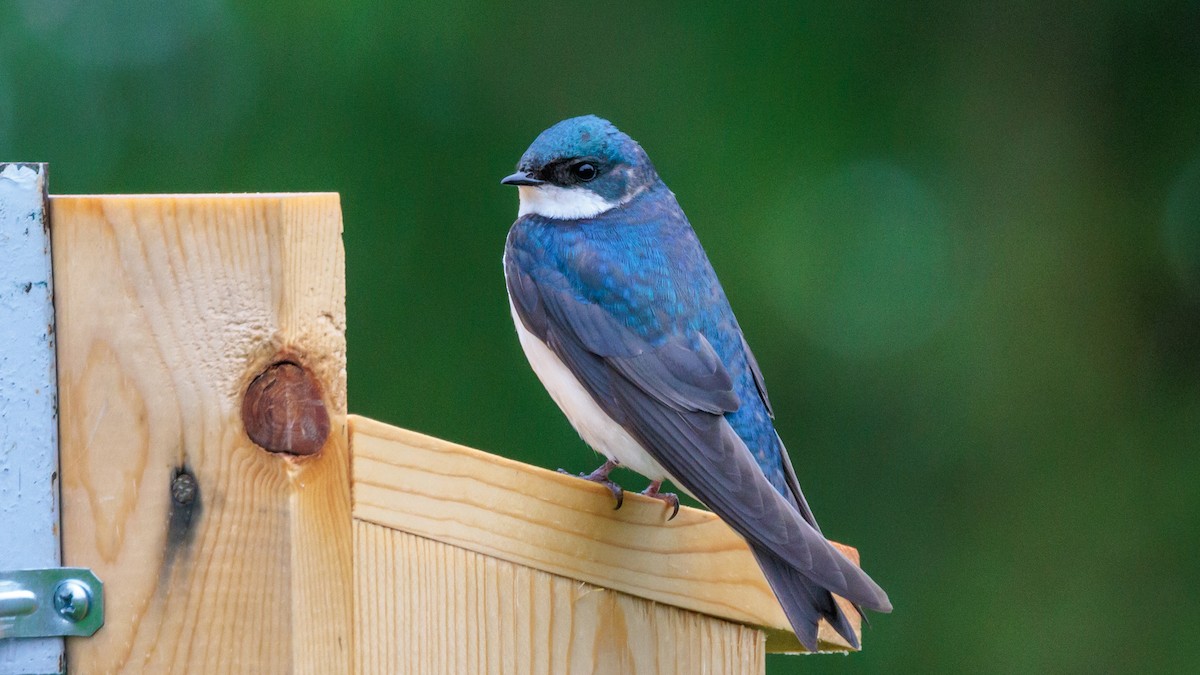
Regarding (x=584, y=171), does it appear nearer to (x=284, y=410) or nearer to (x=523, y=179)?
(x=523, y=179)

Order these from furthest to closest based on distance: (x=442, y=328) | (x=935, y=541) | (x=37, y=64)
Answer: (x=935, y=541)
(x=442, y=328)
(x=37, y=64)

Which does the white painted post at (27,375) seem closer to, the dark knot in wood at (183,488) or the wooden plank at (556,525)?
the dark knot in wood at (183,488)

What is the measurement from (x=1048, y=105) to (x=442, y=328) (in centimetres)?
218

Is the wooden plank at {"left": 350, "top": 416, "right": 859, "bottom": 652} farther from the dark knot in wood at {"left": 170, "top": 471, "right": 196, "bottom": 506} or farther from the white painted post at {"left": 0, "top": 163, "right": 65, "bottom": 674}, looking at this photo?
the white painted post at {"left": 0, "top": 163, "right": 65, "bottom": 674}

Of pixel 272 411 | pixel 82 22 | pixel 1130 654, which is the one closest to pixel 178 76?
pixel 82 22

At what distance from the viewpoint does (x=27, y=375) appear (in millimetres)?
1438

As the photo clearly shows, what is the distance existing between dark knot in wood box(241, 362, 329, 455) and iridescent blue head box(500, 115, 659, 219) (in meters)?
1.16

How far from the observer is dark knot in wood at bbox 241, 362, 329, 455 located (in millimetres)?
1499

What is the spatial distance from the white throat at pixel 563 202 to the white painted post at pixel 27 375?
128 cm

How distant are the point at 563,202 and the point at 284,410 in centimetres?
122

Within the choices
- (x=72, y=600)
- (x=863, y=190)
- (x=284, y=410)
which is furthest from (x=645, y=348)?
(x=863, y=190)

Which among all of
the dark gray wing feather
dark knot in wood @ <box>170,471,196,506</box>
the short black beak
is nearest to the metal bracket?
dark knot in wood @ <box>170,471,196,506</box>

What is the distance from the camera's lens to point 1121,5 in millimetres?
4832

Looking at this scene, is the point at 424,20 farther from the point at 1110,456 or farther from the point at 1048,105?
the point at 1110,456
